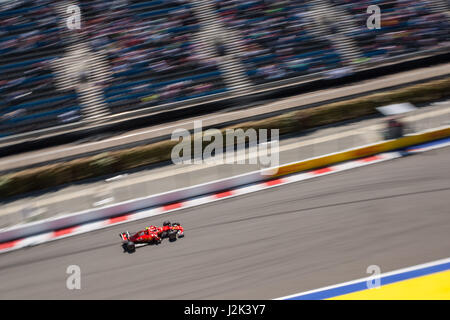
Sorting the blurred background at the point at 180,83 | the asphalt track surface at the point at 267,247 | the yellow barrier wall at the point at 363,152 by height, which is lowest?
the asphalt track surface at the point at 267,247

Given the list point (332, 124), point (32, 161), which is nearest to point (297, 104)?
point (332, 124)

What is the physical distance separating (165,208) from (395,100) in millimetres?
8139

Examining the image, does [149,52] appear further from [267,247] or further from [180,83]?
[267,247]

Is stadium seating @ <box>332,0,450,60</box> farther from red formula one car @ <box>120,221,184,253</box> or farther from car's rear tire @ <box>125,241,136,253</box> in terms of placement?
car's rear tire @ <box>125,241,136,253</box>

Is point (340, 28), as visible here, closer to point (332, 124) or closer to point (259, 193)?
point (332, 124)

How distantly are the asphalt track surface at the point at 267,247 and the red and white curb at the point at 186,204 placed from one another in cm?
23

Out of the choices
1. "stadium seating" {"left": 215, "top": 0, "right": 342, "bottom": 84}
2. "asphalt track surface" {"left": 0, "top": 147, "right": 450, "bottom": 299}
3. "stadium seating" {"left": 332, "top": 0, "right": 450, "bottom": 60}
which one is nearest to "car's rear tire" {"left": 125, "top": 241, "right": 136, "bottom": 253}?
"asphalt track surface" {"left": 0, "top": 147, "right": 450, "bottom": 299}

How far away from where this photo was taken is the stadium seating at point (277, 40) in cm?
1550

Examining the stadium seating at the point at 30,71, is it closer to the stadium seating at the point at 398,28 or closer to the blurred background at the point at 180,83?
the blurred background at the point at 180,83

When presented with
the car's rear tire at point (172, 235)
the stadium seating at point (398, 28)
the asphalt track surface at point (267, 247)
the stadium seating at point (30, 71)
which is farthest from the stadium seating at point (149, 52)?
the car's rear tire at point (172, 235)

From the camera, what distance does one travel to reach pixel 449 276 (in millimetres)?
8133

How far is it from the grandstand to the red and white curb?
4.75 metres

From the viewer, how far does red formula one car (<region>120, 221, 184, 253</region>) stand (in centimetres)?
926

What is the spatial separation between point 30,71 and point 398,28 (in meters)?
14.2
